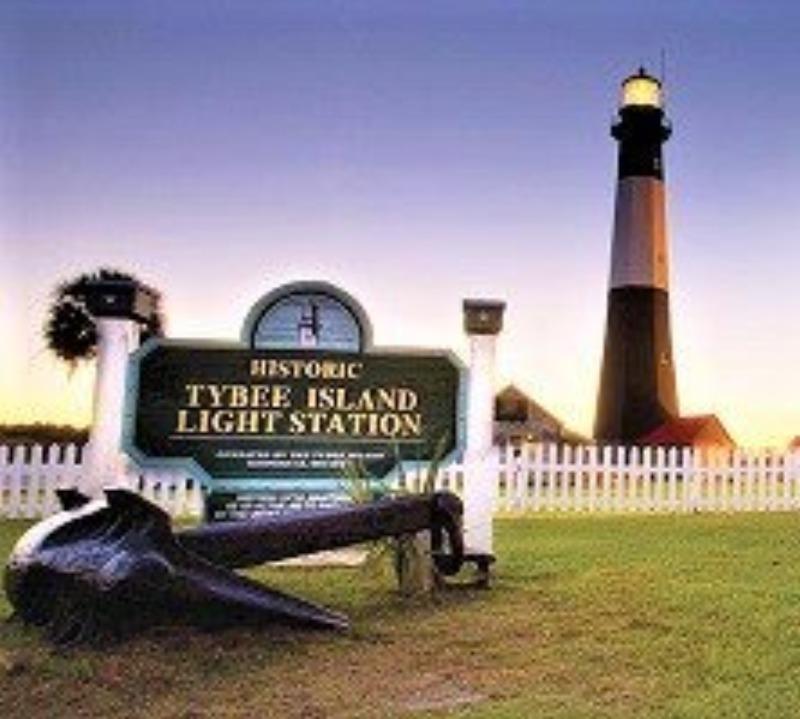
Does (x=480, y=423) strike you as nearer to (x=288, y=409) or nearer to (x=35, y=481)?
(x=288, y=409)

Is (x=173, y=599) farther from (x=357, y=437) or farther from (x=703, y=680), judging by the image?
(x=357, y=437)

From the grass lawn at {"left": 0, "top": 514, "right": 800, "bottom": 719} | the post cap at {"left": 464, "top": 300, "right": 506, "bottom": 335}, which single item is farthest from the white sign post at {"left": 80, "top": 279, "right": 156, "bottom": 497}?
the post cap at {"left": 464, "top": 300, "right": 506, "bottom": 335}

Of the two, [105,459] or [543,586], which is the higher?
[105,459]

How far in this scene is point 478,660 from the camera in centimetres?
643

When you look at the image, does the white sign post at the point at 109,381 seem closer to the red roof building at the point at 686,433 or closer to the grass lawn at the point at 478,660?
the grass lawn at the point at 478,660

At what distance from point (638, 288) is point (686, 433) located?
6302 millimetres

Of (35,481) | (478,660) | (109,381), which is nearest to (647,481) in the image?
(35,481)

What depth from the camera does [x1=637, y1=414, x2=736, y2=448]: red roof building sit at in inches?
1686

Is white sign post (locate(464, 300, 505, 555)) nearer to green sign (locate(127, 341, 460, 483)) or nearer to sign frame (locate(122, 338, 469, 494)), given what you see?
sign frame (locate(122, 338, 469, 494))

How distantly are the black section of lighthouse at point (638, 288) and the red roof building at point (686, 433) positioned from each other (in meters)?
0.37

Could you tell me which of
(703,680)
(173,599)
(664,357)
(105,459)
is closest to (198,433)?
(105,459)

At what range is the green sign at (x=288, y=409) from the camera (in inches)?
427

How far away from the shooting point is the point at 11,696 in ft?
19.4

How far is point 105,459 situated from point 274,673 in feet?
15.9
